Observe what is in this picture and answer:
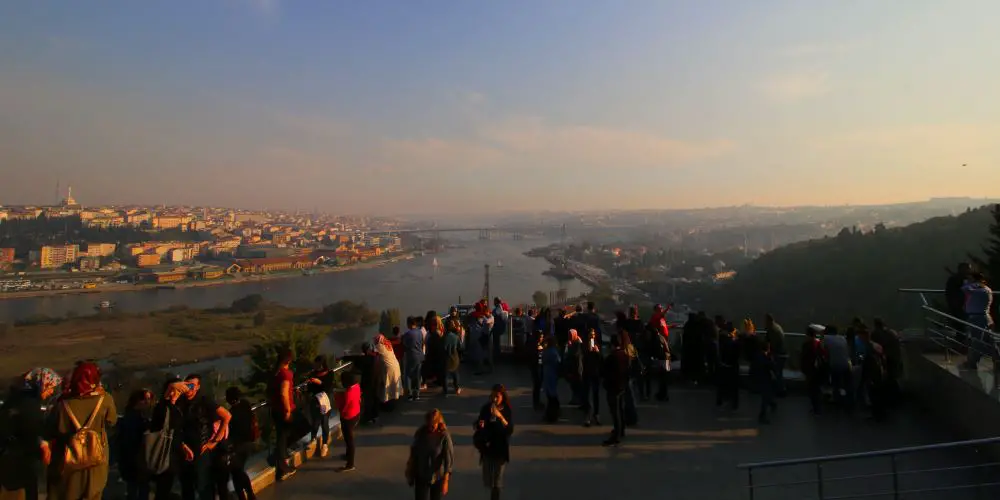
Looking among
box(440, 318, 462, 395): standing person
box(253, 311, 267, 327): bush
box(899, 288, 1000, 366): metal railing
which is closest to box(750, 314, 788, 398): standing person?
box(899, 288, 1000, 366): metal railing

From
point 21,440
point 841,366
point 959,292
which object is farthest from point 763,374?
point 21,440

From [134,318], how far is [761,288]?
45.0 m

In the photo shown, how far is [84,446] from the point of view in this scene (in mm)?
3111

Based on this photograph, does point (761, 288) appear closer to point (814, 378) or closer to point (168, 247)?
point (814, 378)

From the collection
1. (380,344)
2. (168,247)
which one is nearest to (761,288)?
(380,344)

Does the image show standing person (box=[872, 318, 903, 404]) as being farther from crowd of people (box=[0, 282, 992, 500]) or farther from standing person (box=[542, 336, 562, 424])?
standing person (box=[542, 336, 562, 424])

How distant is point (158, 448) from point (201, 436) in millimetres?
254

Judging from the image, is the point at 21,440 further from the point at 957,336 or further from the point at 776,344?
the point at 957,336

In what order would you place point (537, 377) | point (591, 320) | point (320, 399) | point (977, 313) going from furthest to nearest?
point (591, 320) < point (537, 377) < point (977, 313) < point (320, 399)

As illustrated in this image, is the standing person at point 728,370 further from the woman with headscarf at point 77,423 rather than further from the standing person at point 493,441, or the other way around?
the woman with headscarf at point 77,423

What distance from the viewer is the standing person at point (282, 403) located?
14.1 ft

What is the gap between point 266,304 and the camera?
45469 millimetres

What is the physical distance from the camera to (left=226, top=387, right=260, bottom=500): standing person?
369 cm

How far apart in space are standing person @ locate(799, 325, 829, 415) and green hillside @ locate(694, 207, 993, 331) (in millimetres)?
20183
